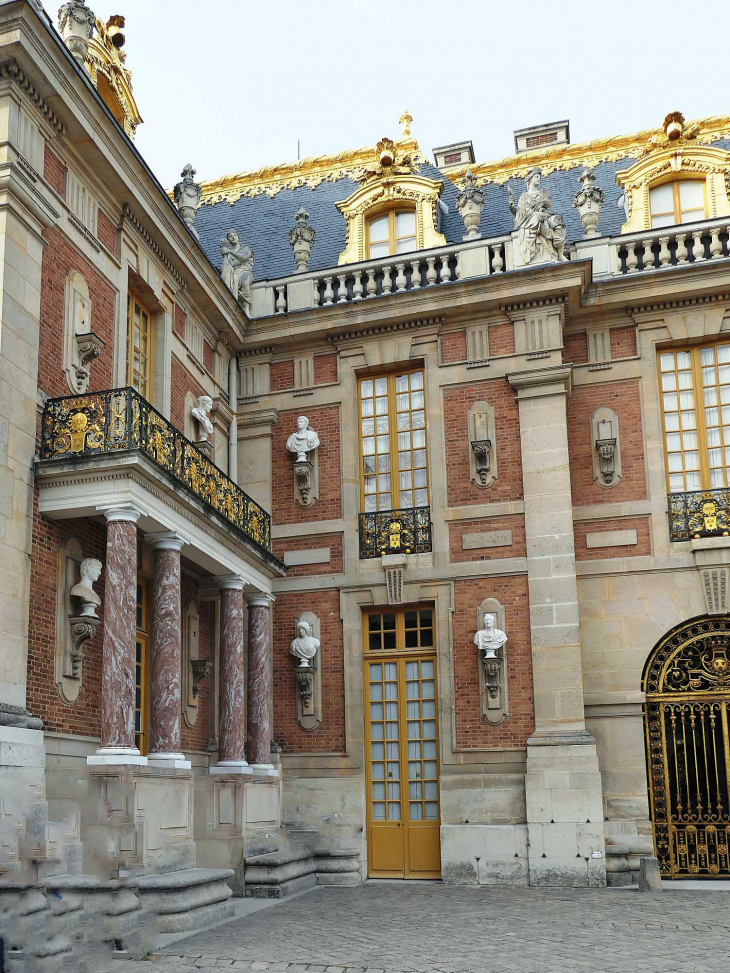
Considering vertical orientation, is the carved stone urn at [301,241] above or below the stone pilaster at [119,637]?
above

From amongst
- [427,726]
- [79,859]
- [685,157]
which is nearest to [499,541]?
[427,726]

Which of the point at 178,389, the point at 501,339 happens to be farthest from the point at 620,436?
the point at 178,389

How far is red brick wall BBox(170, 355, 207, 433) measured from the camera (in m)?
13.9

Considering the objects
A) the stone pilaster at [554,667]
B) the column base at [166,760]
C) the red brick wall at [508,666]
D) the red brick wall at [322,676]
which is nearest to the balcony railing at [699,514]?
the stone pilaster at [554,667]

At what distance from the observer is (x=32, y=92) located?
10.8 meters

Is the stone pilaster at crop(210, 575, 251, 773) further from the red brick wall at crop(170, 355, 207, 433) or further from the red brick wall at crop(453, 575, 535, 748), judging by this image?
the red brick wall at crop(453, 575, 535, 748)

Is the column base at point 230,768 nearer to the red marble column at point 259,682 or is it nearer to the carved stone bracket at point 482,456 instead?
the red marble column at point 259,682

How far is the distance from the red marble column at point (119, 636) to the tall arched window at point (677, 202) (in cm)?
983

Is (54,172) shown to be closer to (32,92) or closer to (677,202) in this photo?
(32,92)

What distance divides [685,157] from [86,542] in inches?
422

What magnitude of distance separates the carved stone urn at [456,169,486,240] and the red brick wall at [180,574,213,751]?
6689mm

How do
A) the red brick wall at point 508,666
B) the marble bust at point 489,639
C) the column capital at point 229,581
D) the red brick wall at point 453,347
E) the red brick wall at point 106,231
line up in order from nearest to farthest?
the red brick wall at point 106,231 → the column capital at point 229,581 → the red brick wall at point 508,666 → the marble bust at point 489,639 → the red brick wall at point 453,347

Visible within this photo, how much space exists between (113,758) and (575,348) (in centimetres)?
902

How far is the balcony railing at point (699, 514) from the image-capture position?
14195 mm
